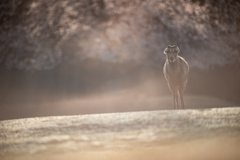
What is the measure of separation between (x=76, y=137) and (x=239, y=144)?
3.74ft

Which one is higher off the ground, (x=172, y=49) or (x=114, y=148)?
(x=172, y=49)

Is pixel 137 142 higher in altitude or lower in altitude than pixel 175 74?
lower

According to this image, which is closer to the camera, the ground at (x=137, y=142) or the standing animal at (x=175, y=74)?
the ground at (x=137, y=142)

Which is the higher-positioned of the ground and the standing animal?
the standing animal

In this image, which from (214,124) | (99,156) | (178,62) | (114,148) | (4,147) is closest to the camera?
(99,156)

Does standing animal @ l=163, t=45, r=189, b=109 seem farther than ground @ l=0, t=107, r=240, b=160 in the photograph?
Yes

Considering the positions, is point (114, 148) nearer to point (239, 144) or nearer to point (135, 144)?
point (135, 144)

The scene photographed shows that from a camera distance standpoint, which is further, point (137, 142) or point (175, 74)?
point (175, 74)

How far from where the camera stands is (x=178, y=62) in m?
4.72

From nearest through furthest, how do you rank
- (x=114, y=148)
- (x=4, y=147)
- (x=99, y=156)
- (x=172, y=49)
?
(x=99, y=156), (x=114, y=148), (x=4, y=147), (x=172, y=49)

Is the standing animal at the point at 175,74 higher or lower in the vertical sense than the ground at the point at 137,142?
higher

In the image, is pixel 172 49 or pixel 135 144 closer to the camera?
pixel 135 144

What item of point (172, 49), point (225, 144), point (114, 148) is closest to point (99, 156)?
point (114, 148)

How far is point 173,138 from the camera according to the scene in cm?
183
